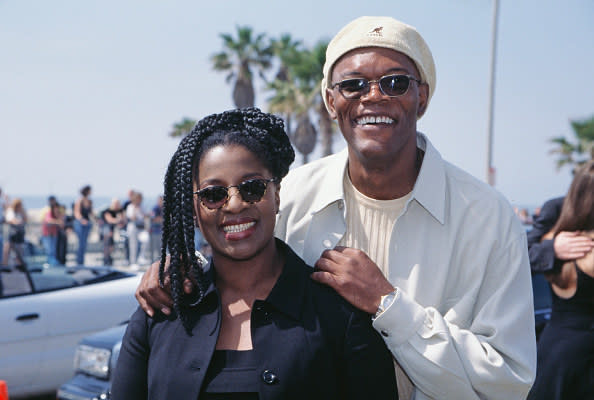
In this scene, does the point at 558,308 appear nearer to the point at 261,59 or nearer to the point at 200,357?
the point at 200,357

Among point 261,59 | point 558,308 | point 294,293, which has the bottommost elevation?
point 558,308

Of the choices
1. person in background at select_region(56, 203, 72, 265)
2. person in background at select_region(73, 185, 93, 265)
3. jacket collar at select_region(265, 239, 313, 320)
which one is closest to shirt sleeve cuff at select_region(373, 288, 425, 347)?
jacket collar at select_region(265, 239, 313, 320)

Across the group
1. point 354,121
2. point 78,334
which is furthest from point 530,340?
point 78,334

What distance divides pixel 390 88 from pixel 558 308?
2059mm

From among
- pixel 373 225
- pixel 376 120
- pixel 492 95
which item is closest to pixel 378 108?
pixel 376 120

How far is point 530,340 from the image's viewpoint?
7.11ft

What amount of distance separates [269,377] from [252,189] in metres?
0.61

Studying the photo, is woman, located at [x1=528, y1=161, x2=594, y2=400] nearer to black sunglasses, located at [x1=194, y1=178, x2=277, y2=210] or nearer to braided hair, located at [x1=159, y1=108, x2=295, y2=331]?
braided hair, located at [x1=159, y1=108, x2=295, y2=331]

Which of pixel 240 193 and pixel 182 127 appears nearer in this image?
pixel 240 193

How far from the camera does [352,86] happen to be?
7.82 feet

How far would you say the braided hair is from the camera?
6.89 feet

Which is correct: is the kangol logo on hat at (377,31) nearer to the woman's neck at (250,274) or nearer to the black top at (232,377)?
the woman's neck at (250,274)

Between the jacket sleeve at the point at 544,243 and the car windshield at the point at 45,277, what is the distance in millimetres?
3978

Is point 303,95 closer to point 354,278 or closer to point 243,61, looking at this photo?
point 243,61
